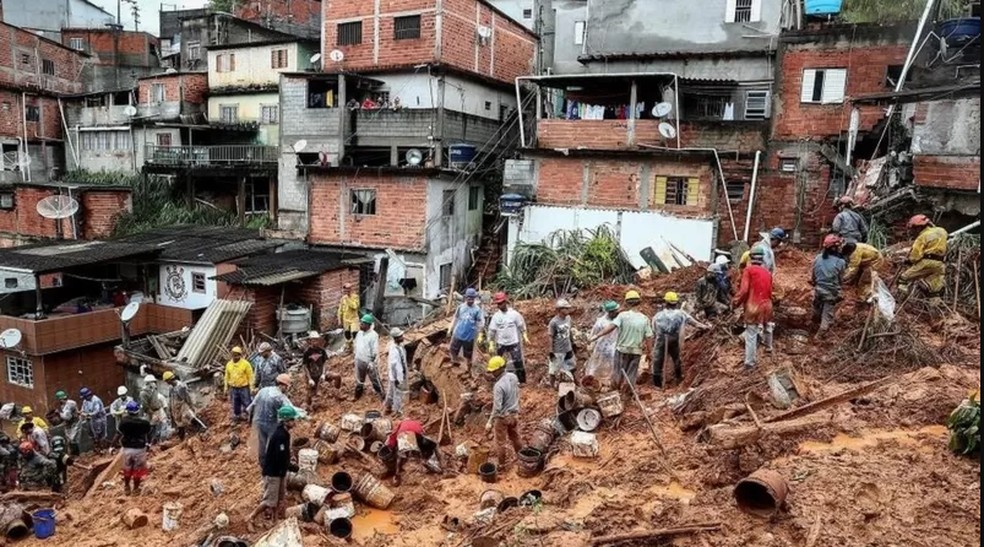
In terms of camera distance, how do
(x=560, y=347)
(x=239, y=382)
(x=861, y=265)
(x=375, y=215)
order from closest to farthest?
(x=861, y=265) < (x=560, y=347) < (x=239, y=382) < (x=375, y=215)

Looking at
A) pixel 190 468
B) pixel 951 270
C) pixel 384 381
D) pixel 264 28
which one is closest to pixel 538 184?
pixel 384 381

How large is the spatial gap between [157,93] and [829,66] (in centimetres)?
3038

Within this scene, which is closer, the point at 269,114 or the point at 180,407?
the point at 180,407

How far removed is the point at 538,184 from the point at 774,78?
27.6ft

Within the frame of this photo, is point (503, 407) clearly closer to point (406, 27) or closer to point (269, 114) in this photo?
point (406, 27)

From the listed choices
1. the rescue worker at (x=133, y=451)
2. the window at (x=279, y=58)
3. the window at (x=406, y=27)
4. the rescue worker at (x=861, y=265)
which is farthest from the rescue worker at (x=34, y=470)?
the window at (x=279, y=58)

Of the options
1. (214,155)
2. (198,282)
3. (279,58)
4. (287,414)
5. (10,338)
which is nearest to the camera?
(287,414)

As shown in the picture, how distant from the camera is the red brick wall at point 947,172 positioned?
1585 cm

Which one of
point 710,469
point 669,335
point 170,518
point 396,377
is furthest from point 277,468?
point 669,335

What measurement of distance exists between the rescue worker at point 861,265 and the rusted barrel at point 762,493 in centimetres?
571

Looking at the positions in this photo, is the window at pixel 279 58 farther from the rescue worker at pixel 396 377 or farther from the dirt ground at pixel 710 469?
the rescue worker at pixel 396 377

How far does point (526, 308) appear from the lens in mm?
18750

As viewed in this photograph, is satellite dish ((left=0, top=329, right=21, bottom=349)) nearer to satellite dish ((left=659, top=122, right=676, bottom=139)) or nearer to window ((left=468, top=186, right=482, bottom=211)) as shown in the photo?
window ((left=468, top=186, right=482, bottom=211))

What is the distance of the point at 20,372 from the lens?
68.5 feet
